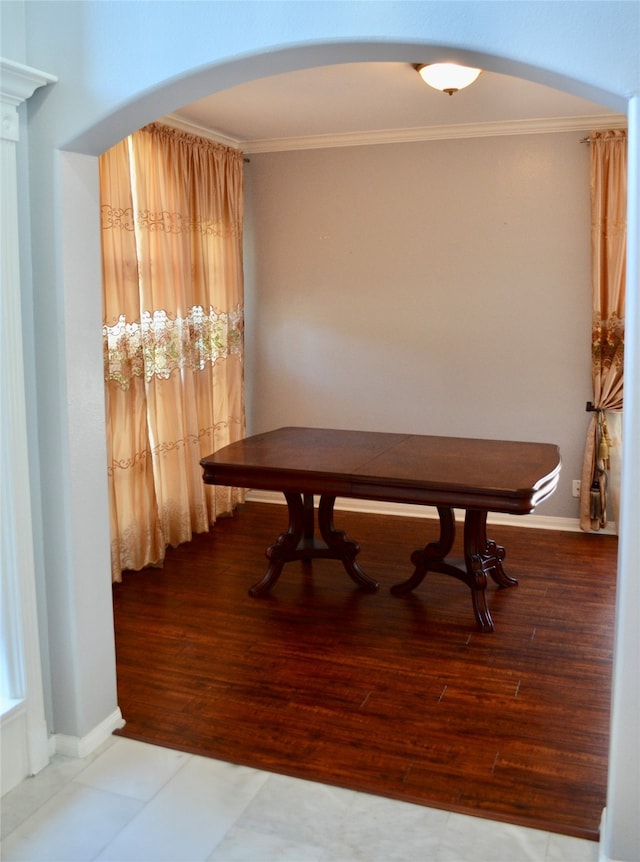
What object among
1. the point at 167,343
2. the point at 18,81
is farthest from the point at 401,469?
the point at 18,81

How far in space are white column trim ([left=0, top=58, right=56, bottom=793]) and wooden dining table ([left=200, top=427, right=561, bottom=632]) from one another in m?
1.39

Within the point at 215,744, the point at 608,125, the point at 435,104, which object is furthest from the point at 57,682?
the point at 608,125

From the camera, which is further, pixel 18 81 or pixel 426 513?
pixel 426 513

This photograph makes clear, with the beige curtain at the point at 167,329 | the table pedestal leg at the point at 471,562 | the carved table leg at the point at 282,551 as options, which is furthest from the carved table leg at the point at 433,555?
the beige curtain at the point at 167,329

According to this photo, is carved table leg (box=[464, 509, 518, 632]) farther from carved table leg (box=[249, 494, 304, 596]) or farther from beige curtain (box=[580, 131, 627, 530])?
beige curtain (box=[580, 131, 627, 530])

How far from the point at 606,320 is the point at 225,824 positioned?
3.75 metres

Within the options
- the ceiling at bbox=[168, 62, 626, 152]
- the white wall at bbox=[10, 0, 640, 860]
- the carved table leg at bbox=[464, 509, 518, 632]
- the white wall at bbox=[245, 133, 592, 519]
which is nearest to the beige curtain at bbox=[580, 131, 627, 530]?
the white wall at bbox=[245, 133, 592, 519]

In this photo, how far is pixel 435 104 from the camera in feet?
15.1

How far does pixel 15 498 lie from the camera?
8.34ft

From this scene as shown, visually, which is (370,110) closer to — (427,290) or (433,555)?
(427,290)

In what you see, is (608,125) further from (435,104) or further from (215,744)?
(215,744)

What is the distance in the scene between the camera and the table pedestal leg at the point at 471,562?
3824 mm

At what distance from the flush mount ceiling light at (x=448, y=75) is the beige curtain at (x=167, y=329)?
1611 millimetres

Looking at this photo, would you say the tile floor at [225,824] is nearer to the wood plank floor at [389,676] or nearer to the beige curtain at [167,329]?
the wood plank floor at [389,676]
